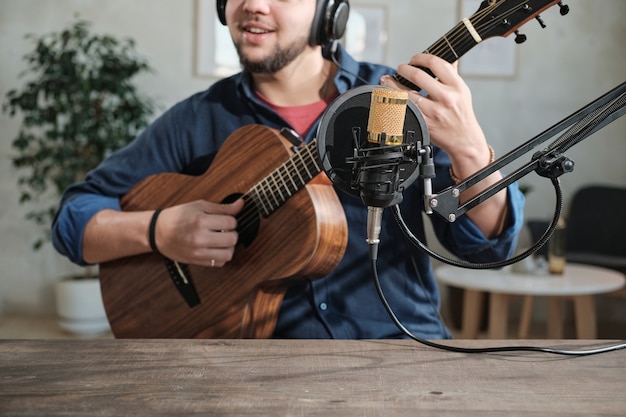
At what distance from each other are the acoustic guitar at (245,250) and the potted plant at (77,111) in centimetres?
262

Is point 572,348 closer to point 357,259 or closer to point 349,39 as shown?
point 357,259

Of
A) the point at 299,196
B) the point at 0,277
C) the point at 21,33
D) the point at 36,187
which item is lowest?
the point at 0,277

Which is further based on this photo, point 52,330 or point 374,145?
point 52,330

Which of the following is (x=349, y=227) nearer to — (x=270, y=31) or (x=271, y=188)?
(x=271, y=188)

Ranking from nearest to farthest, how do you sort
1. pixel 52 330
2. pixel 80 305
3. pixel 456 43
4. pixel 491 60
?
pixel 456 43 → pixel 80 305 → pixel 52 330 → pixel 491 60

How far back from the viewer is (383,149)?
0.87 m

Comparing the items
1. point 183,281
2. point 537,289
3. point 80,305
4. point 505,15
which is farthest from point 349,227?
point 80,305

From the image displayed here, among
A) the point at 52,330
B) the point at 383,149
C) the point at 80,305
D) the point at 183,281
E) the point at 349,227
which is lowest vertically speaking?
the point at 52,330

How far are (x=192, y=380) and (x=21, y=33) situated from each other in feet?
13.8

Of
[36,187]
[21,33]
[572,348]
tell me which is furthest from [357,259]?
[21,33]

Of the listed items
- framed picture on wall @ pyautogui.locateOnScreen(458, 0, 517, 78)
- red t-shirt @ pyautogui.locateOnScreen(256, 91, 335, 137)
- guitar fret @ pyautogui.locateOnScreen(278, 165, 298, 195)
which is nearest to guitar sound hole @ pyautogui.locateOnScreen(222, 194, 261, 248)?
guitar fret @ pyautogui.locateOnScreen(278, 165, 298, 195)

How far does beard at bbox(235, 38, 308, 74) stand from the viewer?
1.58 m

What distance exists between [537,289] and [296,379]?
2.67 metres

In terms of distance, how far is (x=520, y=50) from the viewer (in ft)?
15.8
